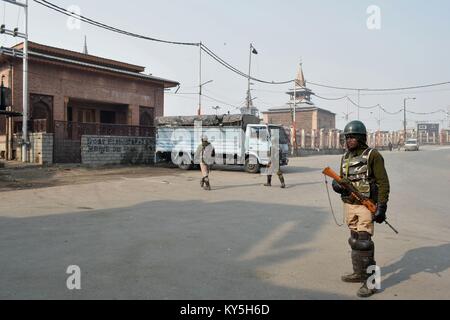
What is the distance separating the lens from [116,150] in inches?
826

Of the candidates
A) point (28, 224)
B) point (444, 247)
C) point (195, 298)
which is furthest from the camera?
point (28, 224)

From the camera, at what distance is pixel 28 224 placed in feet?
22.1

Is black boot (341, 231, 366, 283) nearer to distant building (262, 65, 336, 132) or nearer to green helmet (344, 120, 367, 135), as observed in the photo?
green helmet (344, 120, 367, 135)

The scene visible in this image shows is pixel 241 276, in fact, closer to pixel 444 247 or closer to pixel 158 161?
pixel 444 247

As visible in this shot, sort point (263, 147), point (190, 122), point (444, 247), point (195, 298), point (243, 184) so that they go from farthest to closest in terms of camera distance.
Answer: point (190, 122), point (263, 147), point (243, 184), point (444, 247), point (195, 298)

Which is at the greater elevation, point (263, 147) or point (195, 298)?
point (263, 147)

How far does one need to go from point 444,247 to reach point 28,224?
696 centimetres

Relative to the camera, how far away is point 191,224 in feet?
22.8

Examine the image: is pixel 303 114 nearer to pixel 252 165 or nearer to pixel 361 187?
pixel 252 165

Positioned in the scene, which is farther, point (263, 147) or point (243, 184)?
point (263, 147)

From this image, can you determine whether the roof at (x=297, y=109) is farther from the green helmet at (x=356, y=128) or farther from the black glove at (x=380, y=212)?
the black glove at (x=380, y=212)

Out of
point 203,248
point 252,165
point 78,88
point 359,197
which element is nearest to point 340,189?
point 359,197

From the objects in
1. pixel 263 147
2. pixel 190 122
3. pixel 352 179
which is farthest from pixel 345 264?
pixel 190 122
